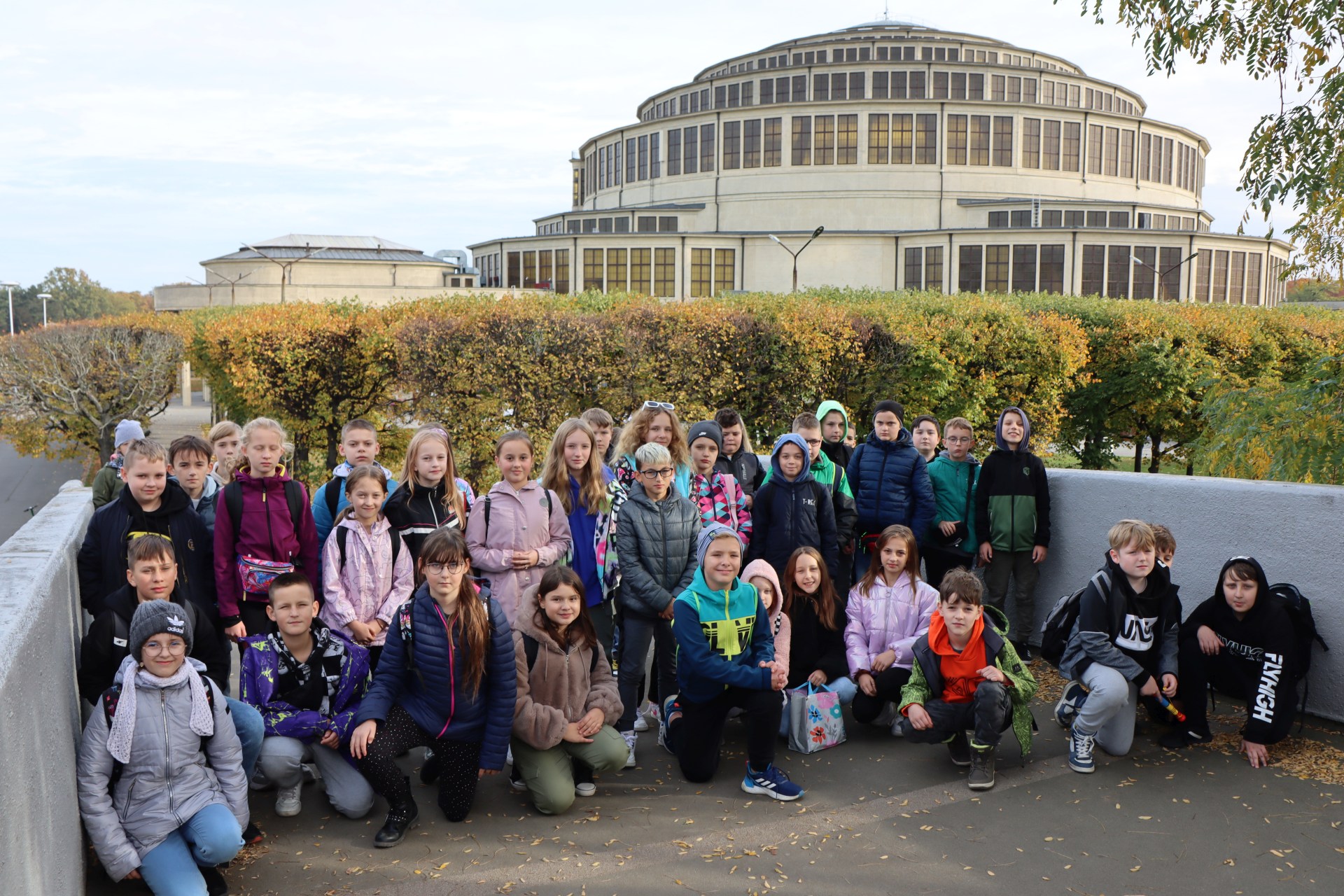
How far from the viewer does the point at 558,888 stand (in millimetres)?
4383

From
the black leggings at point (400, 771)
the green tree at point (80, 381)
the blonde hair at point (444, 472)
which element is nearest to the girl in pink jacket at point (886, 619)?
the black leggings at point (400, 771)

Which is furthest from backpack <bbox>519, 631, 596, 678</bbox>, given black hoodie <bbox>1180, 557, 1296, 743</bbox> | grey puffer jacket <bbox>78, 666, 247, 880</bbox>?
black hoodie <bbox>1180, 557, 1296, 743</bbox>

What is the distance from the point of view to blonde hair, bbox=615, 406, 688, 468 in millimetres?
6742

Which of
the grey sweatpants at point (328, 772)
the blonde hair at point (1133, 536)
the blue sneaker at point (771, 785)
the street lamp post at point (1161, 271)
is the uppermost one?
the street lamp post at point (1161, 271)

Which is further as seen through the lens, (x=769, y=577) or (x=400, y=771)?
(x=769, y=577)

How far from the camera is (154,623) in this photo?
13.8 ft

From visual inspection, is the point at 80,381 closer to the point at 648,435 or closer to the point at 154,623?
the point at 648,435

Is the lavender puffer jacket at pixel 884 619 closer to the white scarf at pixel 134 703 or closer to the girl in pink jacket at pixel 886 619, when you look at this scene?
the girl in pink jacket at pixel 886 619

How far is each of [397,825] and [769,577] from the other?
2549 mm

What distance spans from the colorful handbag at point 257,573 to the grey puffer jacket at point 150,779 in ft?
4.43

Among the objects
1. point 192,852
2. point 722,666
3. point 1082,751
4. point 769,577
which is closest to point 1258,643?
point 1082,751

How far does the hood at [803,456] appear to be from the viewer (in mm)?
6953

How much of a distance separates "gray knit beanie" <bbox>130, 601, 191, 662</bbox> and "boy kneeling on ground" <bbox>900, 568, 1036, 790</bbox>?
12.9 ft

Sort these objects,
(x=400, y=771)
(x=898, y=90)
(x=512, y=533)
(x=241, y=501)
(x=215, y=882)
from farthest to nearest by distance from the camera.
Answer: (x=898, y=90), (x=512, y=533), (x=241, y=501), (x=400, y=771), (x=215, y=882)
